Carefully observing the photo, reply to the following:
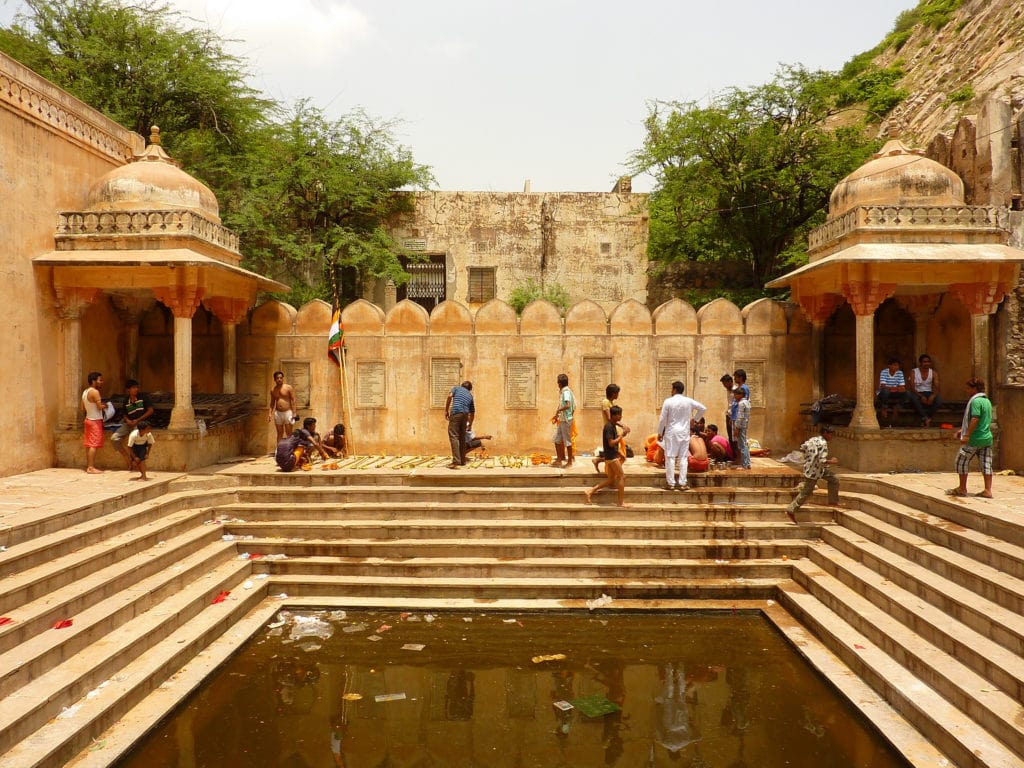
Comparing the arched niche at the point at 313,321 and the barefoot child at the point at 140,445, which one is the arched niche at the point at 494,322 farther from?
the barefoot child at the point at 140,445

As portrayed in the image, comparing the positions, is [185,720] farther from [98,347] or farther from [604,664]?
[98,347]

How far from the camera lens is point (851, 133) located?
57.9 feet

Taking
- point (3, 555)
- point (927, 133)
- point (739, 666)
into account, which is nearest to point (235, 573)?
point (3, 555)

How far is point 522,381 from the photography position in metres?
12.4

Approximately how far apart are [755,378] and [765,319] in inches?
41.8

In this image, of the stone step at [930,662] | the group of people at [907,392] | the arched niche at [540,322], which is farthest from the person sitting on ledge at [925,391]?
the arched niche at [540,322]

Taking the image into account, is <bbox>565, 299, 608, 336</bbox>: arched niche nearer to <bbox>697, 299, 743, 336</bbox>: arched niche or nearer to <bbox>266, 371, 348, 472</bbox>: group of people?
<bbox>697, 299, 743, 336</bbox>: arched niche

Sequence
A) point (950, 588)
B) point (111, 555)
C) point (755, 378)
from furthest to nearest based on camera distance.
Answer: point (755, 378) → point (111, 555) → point (950, 588)

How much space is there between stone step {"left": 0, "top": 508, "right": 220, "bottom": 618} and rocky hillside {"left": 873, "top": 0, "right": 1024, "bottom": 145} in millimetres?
22616

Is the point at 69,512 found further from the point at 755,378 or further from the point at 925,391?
the point at 925,391

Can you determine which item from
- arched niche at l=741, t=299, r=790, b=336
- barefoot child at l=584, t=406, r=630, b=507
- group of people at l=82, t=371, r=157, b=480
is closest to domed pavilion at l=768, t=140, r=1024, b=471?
arched niche at l=741, t=299, r=790, b=336

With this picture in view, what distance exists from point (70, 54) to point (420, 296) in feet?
35.9

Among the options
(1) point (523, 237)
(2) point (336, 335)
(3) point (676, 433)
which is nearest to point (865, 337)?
(3) point (676, 433)

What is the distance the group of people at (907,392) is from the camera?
34.5ft
